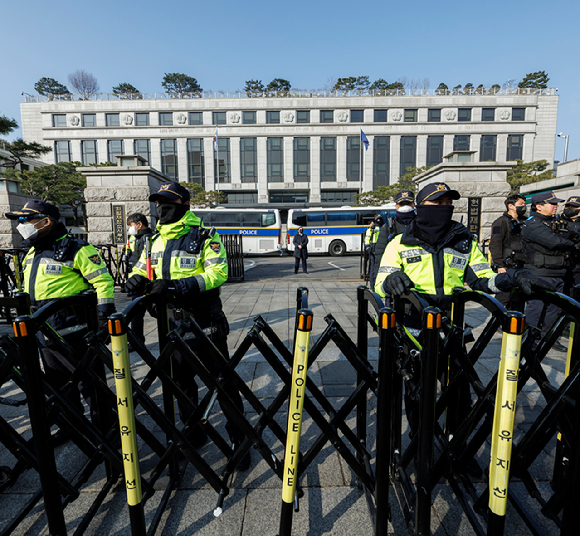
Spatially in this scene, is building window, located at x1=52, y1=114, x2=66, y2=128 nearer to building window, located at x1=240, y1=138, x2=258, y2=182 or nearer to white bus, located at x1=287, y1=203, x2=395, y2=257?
building window, located at x1=240, y1=138, x2=258, y2=182

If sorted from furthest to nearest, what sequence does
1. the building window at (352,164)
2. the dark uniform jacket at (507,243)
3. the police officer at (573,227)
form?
1. the building window at (352,164)
2. the dark uniform jacket at (507,243)
3. the police officer at (573,227)

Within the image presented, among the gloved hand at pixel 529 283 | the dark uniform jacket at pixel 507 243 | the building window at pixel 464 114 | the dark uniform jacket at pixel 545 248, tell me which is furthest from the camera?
the building window at pixel 464 114

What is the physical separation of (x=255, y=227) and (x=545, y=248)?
728 inches

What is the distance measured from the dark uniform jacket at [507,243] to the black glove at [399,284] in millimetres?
3951

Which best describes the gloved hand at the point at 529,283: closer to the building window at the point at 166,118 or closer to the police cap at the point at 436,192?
the police cap at the point at 436,192

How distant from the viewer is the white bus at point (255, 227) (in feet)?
71.5

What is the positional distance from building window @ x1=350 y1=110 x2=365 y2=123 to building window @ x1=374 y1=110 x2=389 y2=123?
5.27 feet

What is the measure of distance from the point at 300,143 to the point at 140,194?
33.9 m

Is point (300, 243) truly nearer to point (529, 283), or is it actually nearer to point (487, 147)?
point (529, 283)

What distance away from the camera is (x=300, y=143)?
137 feet

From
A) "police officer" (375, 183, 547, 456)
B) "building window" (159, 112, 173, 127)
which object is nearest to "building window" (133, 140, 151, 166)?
"building window" (159, 112, 173, 127)

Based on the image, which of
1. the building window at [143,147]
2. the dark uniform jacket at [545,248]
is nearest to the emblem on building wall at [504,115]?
the building window at [143,147]

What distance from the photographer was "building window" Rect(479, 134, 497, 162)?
40969mm

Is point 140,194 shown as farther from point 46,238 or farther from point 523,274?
point 523,274
